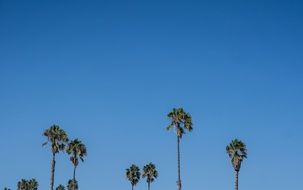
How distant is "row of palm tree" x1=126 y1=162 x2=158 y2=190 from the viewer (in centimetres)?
10969

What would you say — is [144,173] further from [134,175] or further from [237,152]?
[237,152]

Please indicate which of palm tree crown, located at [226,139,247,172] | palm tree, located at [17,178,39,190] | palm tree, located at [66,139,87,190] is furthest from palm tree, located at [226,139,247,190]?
palm tree, located at [17,178,39,190]

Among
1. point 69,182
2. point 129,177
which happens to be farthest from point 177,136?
point 69,182

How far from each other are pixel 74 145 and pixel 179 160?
21.3m

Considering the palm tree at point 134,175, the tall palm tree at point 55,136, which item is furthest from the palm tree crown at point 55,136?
the palm tree at point 134,175

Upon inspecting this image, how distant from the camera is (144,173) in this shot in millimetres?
110375

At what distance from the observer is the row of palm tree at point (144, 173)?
109688mm

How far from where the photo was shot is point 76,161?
92.5 metres

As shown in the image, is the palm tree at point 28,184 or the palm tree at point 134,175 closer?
the palm tree at point 134,175

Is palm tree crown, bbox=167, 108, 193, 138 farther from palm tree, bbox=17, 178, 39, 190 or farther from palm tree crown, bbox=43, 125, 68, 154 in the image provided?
palm tree, bbox=17, 178, 39, 190

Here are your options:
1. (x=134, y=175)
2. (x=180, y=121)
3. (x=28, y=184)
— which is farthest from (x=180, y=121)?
(x=28, y=184)

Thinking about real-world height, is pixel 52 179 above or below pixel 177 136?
below

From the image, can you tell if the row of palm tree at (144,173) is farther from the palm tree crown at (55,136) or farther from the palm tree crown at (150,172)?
the palm tree crown at (55,136)

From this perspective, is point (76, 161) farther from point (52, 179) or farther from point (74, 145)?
point (52, 179)
